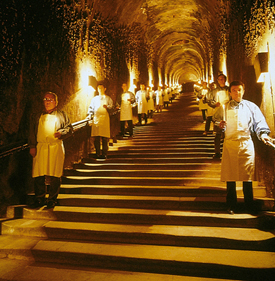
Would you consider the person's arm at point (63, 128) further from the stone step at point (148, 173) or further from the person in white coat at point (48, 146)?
the stone step at point (148, 173)

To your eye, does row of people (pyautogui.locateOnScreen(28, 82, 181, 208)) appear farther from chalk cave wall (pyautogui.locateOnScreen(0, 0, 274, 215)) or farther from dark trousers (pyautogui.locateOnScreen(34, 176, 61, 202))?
chalk cave wall (pyautogui.locateOnScreen(0, 0, 274, 215))

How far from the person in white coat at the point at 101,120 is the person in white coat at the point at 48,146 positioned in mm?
2174

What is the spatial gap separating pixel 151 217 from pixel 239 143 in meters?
1.65

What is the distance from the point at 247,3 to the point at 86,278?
579cm

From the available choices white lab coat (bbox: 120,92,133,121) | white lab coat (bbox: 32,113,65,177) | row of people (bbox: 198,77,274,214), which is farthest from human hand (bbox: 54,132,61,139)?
white lab coat (bbox: 120,92,133,121)

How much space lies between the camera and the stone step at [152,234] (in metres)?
3.14

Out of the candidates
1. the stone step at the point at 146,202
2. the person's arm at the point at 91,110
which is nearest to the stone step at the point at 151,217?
the stone step at the point at 146,202

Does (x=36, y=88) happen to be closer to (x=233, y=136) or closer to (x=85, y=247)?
(x=85, y=247)

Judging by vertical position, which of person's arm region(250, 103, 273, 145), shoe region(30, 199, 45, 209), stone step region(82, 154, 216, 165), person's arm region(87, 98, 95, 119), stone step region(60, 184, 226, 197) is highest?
person's arm region(87, 98, 95, 119)

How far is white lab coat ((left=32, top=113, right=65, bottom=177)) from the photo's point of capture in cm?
426

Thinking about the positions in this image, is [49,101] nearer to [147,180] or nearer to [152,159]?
[147,180]

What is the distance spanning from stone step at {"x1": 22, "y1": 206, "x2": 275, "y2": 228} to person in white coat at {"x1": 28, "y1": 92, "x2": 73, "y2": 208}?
35 centimetres

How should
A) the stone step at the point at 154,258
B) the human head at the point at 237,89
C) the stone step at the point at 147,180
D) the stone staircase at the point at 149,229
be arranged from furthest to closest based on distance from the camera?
1. the stone step at the point at 147,180
2. the human head at the point at 237,89
3. the stone staircase at the point at 149,229
4. the stone step at the point at 154,258

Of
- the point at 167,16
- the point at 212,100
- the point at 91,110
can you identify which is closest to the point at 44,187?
the point at 91,110
